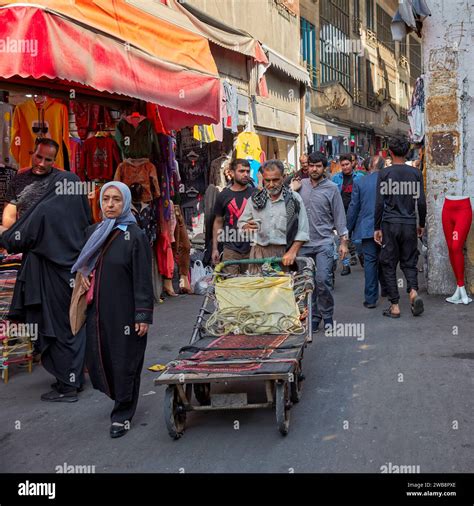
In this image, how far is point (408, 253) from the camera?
28.9 ft

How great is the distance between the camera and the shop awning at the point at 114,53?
629cm

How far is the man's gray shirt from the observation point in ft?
26.6

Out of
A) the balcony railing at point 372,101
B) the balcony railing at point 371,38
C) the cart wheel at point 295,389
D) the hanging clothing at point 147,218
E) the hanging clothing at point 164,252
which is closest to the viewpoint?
the cart wheel at point 295,389

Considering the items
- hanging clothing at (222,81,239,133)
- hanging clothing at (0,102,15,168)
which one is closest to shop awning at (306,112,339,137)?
hanging clothing at (222,81,239,133)

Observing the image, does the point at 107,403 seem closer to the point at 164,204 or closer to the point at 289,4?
the point at 164,204

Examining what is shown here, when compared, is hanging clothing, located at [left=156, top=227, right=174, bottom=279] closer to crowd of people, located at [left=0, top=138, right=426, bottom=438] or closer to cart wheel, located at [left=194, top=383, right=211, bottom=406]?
crowd of people, located at [left=0, top=138, right=426, bottom=438]

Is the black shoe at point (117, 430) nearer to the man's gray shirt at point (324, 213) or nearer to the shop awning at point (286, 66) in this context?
the man's gray shirt at point (324, 213)

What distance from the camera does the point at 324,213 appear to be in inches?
323

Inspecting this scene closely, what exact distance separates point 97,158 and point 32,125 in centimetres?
132

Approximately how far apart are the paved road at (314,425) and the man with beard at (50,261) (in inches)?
12.3

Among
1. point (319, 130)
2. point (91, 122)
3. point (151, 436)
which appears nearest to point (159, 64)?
point (91, 122)

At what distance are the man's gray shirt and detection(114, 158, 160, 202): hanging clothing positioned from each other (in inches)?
95.3

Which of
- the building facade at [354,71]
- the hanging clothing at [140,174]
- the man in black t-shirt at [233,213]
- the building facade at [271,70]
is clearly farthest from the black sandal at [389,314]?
the building facade at [354,71]

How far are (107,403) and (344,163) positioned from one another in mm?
7547
